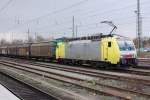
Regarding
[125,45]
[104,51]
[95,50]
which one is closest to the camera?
[125,45]

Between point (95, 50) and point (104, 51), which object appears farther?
point (95, 50)

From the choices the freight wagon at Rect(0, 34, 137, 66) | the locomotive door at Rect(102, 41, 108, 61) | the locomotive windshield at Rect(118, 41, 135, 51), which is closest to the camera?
the freight wagon at Rect(0, 34, 137, 66)

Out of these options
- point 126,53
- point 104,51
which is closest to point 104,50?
point 104,51

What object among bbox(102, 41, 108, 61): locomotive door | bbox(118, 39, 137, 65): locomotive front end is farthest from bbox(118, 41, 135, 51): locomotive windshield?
bbox(102, 41, 108, 61): locomotive door

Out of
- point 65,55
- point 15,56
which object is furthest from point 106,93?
point 15,56

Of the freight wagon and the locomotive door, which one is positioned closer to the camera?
the freight wagon

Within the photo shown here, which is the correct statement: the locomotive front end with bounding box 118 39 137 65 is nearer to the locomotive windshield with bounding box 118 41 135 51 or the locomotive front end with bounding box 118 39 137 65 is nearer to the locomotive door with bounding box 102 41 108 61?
the locomotive windshield with bounding box 118 41 135 51

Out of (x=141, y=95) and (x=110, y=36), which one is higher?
(x=110, y=36)

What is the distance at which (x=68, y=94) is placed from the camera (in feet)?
51.7

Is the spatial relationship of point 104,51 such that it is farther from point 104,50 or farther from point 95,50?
point 95,50

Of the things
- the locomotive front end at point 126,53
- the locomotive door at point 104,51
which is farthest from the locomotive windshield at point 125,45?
the locomotive door at point 104,51

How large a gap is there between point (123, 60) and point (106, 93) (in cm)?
1354

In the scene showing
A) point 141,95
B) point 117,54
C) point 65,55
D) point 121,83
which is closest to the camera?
point 141,95

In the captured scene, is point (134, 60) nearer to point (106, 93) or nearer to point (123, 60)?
point (123, 60)
